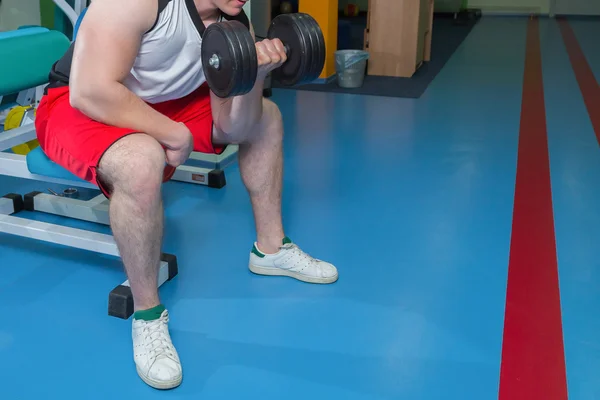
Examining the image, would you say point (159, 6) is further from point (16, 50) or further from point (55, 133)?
point (16, 50)

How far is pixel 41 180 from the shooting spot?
5.59 feet

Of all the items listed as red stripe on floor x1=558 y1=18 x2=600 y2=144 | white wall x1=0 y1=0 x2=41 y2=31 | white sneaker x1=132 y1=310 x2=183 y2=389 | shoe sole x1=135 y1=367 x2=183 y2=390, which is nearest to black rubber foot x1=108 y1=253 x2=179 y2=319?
white sneaker x1=132 y1=310 x2=183 y2=389

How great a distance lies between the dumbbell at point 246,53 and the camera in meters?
1.19

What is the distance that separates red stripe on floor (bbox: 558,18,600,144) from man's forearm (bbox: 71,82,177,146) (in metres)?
2.44

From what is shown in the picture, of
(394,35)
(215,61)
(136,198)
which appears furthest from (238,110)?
(394,35)

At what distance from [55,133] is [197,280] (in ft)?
1.79

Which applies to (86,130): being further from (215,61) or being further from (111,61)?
(215,61)

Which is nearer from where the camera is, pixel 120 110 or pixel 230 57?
pixel 230 57

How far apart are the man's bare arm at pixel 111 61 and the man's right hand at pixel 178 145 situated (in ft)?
0.16

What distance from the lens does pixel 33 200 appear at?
2078 millimetres

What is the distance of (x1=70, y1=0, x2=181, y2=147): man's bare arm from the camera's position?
1.21 m

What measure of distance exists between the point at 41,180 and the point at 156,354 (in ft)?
2.31

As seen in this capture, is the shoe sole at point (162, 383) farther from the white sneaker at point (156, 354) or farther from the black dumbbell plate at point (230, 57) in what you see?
the black dumbbell plate at point (230, 57)

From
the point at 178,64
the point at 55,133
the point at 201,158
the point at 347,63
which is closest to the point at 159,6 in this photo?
the point at 178,64
